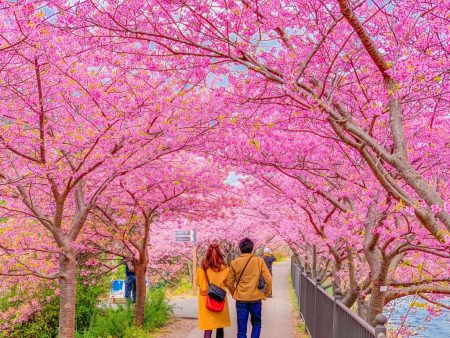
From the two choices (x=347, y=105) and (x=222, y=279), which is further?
(x=347, y=105)

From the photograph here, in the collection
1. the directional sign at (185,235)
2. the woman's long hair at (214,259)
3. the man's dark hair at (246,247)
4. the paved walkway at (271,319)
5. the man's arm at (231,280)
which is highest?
the directional sign at (185,235)

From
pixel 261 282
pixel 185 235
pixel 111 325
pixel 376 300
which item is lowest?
pixel 111 325

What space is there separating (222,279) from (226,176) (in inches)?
217

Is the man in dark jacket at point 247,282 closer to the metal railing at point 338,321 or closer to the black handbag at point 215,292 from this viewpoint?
the black handbag at point 215,292

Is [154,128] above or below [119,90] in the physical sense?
below

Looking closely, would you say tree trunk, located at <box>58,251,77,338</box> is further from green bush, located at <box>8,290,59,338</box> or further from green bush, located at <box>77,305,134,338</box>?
green bush, located at <box>8,290,59,338</box>

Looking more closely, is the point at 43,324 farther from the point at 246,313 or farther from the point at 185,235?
the point at 185,235

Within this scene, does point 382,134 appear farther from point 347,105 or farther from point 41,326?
point 41,326

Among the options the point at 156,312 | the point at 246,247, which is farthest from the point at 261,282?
the point at 156,312

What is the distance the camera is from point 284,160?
845 centimetres

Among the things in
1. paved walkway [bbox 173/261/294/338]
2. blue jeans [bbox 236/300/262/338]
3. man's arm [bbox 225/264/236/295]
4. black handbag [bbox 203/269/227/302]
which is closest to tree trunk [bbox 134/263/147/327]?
paved walkway [bbox 173/261/294/338]

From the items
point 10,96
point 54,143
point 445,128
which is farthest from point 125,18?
point 445,128

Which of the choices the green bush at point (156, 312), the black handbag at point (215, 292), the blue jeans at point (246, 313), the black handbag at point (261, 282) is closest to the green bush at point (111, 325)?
the green bush at point (156, 312)

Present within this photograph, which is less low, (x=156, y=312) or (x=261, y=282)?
(x=261, y=282)
